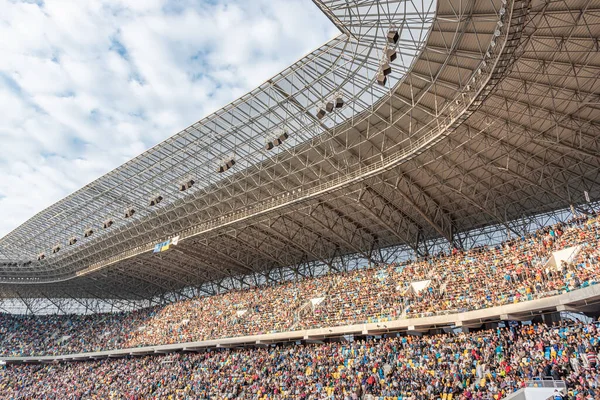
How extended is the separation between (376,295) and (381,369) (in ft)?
28.9

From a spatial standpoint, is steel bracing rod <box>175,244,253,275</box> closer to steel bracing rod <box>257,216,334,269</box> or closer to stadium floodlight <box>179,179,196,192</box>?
steel bracing rod <box>257,216,334,269</box>

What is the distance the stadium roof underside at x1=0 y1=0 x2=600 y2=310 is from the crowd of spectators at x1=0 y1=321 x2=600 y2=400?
11248 millimetres

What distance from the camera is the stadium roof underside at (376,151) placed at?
1998 cm

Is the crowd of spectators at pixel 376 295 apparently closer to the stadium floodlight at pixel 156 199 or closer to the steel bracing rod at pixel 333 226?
the steel bracing rod at pixel 333 226

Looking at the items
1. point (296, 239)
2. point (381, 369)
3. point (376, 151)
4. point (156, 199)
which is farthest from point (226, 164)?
point (381, 369)

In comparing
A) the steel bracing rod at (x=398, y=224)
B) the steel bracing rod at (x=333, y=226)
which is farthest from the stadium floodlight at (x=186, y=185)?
the steel bracing rod at (x=398, y=224)

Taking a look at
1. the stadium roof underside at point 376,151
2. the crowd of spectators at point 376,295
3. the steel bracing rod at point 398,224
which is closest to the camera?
the stadium roof underside at point 376,151

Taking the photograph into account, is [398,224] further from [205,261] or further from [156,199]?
[205,261]

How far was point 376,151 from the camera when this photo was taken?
30.4m

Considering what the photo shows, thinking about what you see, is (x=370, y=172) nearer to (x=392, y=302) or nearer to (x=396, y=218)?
(x=392, y=302)

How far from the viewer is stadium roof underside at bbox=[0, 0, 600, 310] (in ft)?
65.6

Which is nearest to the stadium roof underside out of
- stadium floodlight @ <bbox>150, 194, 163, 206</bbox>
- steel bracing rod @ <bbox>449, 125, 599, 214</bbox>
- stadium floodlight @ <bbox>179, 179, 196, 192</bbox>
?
steel bracing rod @ <bbox>449, 125, 599, 214</bbox>

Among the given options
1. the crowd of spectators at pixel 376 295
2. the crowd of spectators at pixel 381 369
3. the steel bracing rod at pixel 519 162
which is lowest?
the crowd of spectators at pixel 381 369

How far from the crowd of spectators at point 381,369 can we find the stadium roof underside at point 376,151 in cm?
1125
